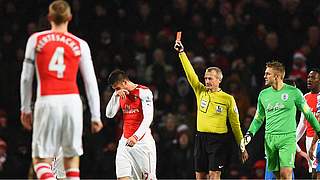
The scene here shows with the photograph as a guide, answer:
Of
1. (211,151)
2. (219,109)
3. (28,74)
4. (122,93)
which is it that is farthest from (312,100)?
(28,74)

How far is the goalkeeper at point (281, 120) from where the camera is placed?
10.1 meters

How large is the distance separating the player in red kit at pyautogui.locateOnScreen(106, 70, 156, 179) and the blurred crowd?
168 inches

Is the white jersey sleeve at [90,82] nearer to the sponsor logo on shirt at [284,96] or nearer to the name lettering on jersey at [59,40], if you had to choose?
the name lettering on jersey at [59,40]

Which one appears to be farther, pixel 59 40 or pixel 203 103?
pixel 203 103

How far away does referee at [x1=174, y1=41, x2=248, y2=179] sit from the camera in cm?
1099

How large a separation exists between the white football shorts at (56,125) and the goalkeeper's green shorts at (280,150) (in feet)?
10.9

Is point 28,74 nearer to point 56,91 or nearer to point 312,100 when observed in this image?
point 56,91

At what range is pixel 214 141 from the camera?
1106cm

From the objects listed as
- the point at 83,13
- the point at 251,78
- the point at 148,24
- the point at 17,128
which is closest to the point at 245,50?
the point at 251,78

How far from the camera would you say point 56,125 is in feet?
25.3

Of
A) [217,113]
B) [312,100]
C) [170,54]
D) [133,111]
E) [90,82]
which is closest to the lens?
[90,82]

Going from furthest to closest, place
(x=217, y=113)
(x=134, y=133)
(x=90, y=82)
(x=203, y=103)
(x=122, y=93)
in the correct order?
(x=203, y=103) → (x=217, y=113) → (x=122, y=93) → (x=134, y=133) → (x=90, y=82)

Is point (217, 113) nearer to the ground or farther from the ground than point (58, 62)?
nearer to the ground

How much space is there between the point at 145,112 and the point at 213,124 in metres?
1.24
